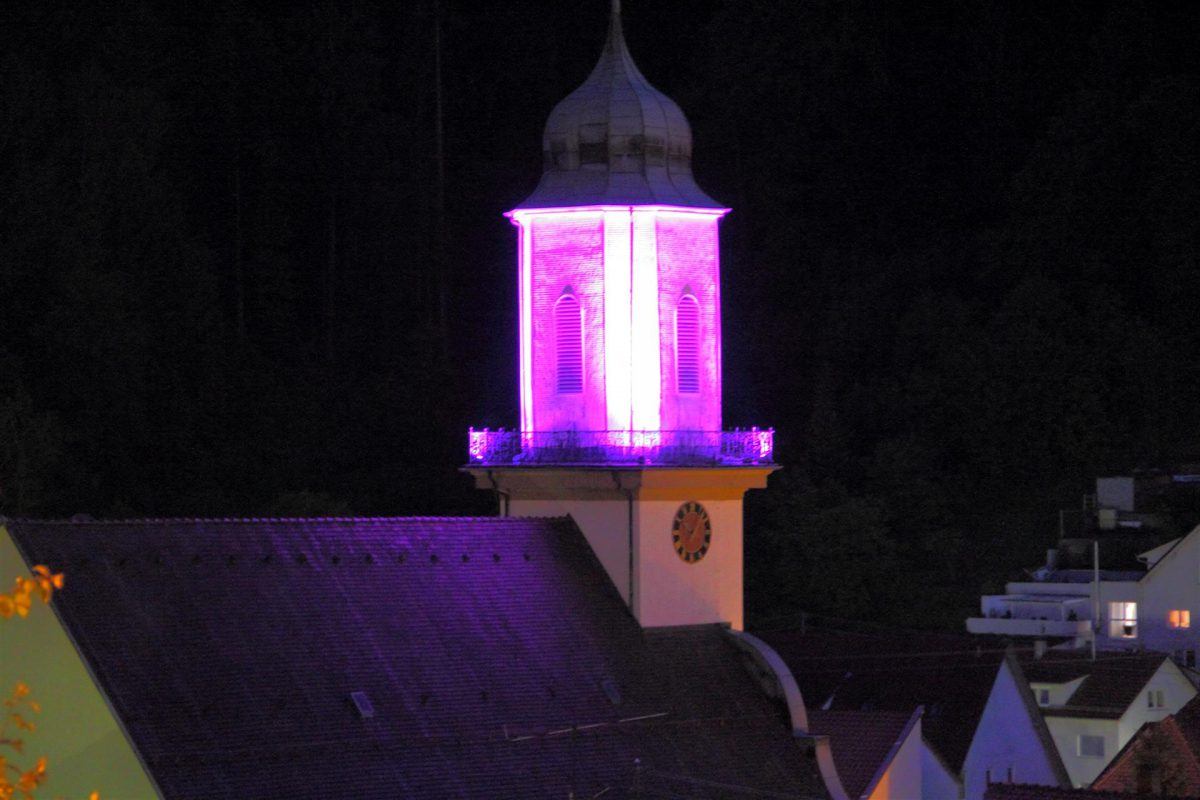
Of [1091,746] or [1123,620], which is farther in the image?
[1123,620]

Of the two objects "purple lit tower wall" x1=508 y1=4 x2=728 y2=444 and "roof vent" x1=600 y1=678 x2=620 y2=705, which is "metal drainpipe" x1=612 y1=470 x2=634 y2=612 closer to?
"purple lit tower wall" x1=508 y1=4 x2=728 y2=444

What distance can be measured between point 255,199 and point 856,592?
692 inches

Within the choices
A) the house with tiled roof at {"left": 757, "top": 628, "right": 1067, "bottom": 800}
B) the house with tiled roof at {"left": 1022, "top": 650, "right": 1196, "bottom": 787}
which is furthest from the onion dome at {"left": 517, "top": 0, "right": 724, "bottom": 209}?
the house with tiled roof at {"left": 1022, "top": 650, "right": 1196, "bottom": 787}

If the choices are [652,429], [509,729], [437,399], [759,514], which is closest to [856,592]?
[759,514]

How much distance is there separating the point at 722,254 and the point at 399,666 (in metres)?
43.3

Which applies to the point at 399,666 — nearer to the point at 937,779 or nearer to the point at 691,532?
the point at 691,532

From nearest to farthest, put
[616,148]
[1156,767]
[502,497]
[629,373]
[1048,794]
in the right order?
[1048,794]
[629,373]
[502,497]
[616,148]
[1156,767]

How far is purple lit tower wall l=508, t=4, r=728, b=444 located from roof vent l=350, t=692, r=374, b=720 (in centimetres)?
593

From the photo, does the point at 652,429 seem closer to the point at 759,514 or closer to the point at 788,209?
the point at 759,514

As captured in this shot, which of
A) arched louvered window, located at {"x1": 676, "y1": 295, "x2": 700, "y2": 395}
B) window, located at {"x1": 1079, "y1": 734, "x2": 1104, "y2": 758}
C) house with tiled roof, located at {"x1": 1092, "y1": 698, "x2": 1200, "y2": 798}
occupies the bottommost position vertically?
window, located at {"x1": 1079, "y1": 734, "x2": 1104, "y2": 758}

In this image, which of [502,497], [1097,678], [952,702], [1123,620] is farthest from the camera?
[1123,620]

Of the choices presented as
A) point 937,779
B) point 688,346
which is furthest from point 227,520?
point 937,779

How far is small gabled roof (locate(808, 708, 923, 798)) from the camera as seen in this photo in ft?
124

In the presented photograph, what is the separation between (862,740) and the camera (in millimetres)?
38938
